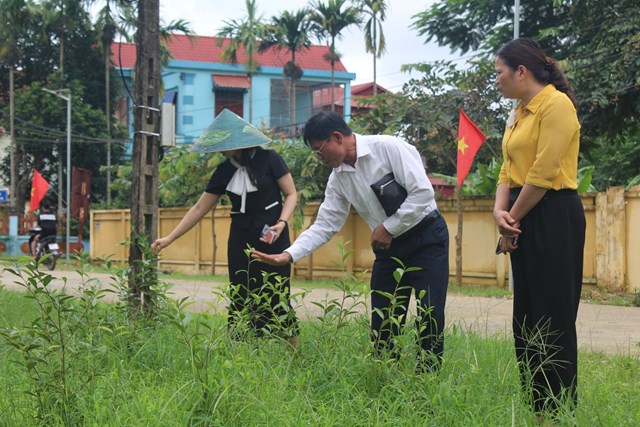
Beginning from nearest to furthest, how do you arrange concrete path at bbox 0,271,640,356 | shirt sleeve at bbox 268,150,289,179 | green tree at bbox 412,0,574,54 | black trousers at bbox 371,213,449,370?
black trousers at bbox 371,213,449,370 → shirt sleeve at bbox 268,150,289,179 → concrete path at bbox 0,271,640,356 → green tree at bbox 412,0,574,54

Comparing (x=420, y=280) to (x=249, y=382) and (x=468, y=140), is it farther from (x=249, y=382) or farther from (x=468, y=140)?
(x=468, y=140)

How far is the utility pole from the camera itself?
668cm

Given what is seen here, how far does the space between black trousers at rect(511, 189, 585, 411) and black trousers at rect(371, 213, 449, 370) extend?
0.57 meters

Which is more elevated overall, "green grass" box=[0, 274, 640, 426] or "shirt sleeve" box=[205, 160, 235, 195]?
"shirt sleeve" box=[205, 160, 235, 195]

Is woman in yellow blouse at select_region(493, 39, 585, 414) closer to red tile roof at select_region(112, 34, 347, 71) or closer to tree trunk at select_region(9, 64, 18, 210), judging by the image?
tree trunk at select_region(9, 64, 18, 210)

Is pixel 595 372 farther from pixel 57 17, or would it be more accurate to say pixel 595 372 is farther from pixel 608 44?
pixel 57 17

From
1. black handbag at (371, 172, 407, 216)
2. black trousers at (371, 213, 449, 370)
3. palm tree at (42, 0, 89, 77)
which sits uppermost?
palm tree at (42, 0, 89, 77)

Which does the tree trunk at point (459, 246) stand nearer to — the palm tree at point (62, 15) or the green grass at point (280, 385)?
the green grass at point (280, 385)

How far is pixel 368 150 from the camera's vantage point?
4.52m

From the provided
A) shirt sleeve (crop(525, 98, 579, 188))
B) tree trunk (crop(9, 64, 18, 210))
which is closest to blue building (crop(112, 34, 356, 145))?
tree trunk (crop(9, 64, 18, 210))

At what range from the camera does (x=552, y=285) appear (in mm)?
3789

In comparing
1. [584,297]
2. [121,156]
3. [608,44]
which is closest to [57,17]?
[121,156]

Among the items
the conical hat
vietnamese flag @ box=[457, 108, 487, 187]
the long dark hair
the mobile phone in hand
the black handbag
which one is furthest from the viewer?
vietnamese flag @ box=[457, 108, 487, 187]

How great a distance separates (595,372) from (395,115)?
42.9 ft
